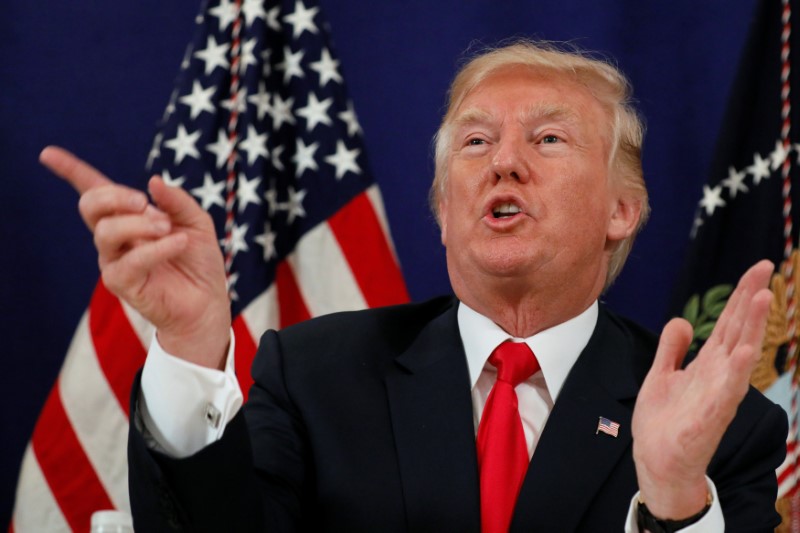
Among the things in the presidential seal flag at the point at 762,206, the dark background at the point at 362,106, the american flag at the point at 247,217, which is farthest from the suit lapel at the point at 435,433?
the dark background at the point at 362,106

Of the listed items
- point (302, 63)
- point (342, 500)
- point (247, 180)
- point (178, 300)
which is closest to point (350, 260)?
point (247, 180)

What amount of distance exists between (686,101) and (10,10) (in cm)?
218

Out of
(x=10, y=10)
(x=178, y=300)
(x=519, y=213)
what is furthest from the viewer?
(x=10, y=10)

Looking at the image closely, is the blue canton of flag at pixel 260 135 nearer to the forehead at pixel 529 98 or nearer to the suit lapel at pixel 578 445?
the forehead at pixel 529 98

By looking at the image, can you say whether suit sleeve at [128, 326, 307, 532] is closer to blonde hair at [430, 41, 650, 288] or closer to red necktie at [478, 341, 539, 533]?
red necktie at [478, 341, 539, 533]

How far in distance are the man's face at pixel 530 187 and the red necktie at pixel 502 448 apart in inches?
8.4

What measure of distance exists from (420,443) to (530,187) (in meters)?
0.60

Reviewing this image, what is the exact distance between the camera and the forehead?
8.16ft

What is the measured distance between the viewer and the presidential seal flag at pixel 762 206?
3.14 meters

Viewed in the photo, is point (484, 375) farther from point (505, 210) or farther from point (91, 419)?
Answer: point (91, 419)

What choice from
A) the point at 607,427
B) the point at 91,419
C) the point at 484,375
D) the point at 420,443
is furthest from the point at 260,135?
the point at 607,427

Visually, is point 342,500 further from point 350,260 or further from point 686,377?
point 350,260

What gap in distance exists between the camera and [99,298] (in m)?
3.20

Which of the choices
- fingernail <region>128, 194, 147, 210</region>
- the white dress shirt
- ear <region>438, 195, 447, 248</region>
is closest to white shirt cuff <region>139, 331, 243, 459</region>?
the white dress shirt
